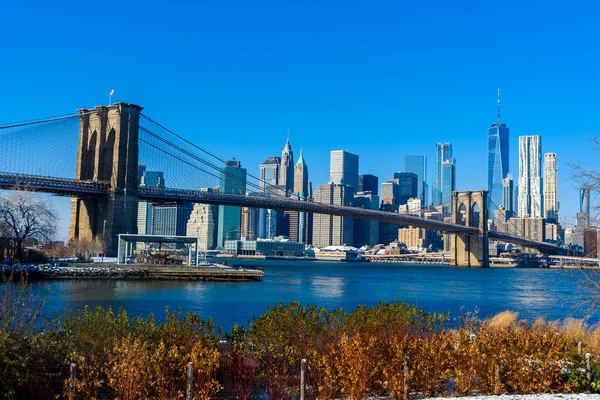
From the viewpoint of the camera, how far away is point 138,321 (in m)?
10.0

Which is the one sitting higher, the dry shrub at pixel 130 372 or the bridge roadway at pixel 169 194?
the bridge roadway at pixel 169 194

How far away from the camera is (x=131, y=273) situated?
168ft

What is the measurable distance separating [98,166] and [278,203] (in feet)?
78.0

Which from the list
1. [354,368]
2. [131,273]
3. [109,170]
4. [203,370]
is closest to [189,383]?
[203,370]

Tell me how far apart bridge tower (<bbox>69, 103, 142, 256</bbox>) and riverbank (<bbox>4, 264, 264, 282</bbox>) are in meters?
10.0

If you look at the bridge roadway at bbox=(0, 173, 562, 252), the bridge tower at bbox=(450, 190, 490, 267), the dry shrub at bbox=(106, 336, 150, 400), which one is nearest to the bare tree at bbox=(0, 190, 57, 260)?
the bridge roadway at bbox=(0, 173, 562, 252)

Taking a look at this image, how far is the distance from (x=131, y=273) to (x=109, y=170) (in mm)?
19550

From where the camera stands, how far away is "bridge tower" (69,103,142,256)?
209 ft

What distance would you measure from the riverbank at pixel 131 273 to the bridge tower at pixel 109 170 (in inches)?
394

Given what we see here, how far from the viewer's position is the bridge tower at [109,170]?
2504 inches

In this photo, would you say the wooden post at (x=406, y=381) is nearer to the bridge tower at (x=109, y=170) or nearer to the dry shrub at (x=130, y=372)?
the dry shrub at (x=130, y=372)

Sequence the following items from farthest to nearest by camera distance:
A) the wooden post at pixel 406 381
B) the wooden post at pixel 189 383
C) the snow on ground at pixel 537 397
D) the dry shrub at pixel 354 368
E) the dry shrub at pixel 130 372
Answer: the snow on ground at pixel 537 397 < the wooden post at pixel 406 381 < the dry shrub at pixel 354 368 < the wooden post at pixel 189 383 < the dry shrub at pixel 130 372

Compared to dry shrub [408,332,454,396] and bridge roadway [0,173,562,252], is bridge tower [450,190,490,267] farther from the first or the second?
dry shrub [408,332,454,396]

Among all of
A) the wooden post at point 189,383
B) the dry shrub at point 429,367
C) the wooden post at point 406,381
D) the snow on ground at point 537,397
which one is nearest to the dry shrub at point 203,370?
the wooden post at point 189,383
